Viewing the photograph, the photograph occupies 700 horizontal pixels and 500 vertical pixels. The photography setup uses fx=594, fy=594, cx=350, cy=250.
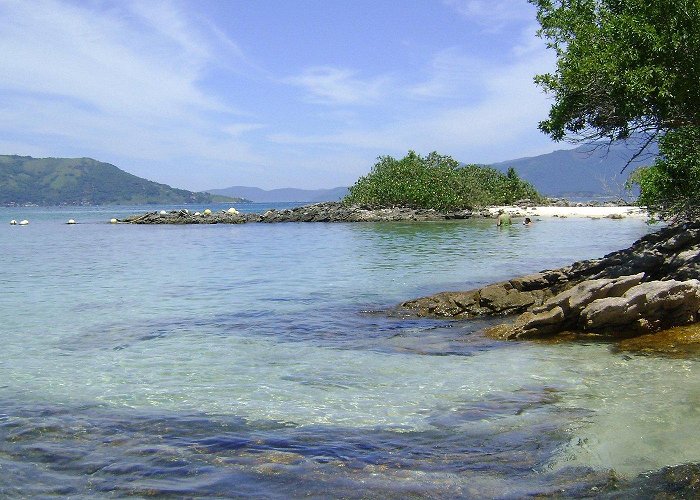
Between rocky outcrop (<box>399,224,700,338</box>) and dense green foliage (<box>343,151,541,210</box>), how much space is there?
64.4m

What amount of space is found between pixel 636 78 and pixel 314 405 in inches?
401

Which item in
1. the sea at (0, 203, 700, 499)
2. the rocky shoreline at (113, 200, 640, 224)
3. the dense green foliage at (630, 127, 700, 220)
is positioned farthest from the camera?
the rocky shoreline at (113, 200, 640, 224)

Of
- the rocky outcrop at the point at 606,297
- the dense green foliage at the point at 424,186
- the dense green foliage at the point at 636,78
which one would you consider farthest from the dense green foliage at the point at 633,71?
the dense green foliage at the point at 424,186

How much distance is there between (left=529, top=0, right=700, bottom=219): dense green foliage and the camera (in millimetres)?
13328

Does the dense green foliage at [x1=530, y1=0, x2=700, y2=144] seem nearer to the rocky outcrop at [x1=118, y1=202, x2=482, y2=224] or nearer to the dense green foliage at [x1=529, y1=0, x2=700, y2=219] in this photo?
the dense green foliage at [x1=529, y1=0, x2=700, y2=219]

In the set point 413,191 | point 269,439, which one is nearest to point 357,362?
point 269,439

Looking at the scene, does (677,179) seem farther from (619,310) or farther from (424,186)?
(424,186)

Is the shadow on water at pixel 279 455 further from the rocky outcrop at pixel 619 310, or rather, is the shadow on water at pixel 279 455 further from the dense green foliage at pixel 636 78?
the dense green foliage at pixel 636 78

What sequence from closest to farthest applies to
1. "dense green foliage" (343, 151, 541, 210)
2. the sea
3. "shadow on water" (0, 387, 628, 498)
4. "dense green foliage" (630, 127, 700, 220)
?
"shadow on water" (0, 387, 628, 498)
the sea
"dense green foliage" (630, 127, 700, 220)
"dense green foliage" (343, 151, 541, 210)

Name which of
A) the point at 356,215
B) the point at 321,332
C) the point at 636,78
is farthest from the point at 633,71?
the point at 356,215

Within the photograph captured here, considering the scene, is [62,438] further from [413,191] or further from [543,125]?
[413,191]

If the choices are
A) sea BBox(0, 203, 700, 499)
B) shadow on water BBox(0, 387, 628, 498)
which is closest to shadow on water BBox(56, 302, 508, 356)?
sea BBox(0, 203, 700, 499)

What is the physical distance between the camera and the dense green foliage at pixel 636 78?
1333 cm

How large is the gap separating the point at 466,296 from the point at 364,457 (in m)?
10.3
